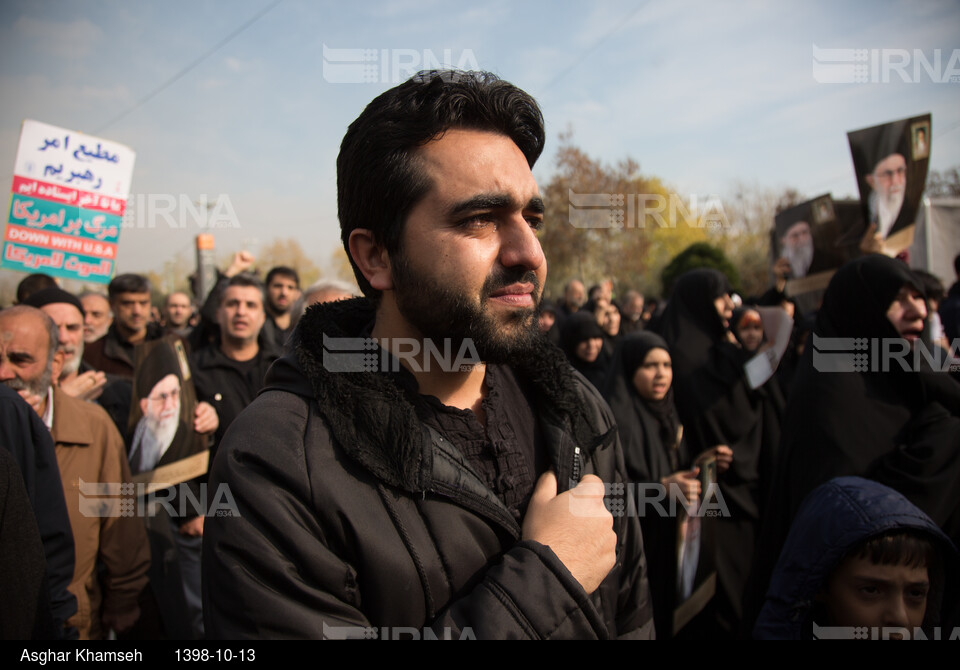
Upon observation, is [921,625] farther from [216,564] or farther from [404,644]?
[216,564]

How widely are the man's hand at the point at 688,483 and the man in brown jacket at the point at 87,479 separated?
294cm

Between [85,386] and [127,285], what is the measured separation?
70.3 inches

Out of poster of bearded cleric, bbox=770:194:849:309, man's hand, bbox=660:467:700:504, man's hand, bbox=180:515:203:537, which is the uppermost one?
poster of bearded cleric, bbox=770:194:849:309

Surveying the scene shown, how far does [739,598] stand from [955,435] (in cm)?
182

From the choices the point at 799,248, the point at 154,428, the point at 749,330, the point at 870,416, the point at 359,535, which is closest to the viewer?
the point at 359,535

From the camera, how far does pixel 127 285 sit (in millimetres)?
5125

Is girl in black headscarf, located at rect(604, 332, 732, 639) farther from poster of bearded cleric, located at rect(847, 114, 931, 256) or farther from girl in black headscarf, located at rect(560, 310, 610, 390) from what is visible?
poster of bearded cleric, located at rect(847, 114, 931, 256)

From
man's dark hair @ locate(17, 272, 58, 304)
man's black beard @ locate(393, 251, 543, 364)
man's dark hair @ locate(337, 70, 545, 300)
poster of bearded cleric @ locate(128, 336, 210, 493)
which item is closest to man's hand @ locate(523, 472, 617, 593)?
man's black beard @ locate(393, 251, 543, 364)

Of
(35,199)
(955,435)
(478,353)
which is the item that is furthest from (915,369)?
(35,199)

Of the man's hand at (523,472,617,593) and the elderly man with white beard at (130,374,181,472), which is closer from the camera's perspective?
the man's hand at (523,472,617,593)

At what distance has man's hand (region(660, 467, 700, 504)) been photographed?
3682 mm

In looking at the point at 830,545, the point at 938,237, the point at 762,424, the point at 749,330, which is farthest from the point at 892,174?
the point at 938,237

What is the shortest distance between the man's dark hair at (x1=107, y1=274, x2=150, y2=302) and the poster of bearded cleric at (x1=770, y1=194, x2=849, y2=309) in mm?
7147

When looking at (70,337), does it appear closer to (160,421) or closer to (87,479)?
(160,421)
